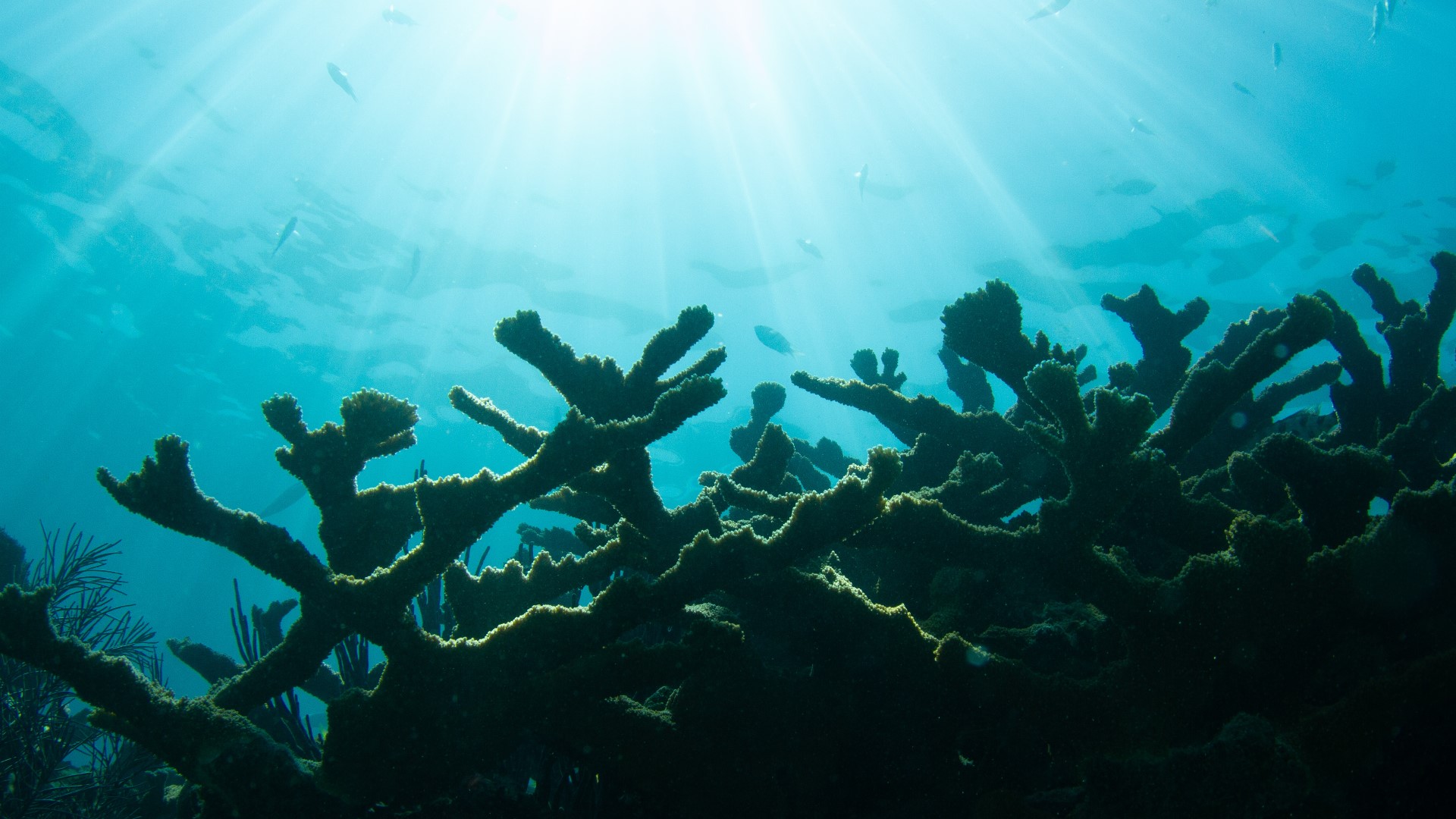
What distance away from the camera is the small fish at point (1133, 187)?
21.6m

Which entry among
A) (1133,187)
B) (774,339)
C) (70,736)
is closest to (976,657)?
(70,736)

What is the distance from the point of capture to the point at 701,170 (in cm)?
2602

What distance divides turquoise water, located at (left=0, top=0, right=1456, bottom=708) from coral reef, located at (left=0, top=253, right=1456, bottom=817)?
17969mm

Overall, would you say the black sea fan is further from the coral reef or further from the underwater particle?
the underwater particle

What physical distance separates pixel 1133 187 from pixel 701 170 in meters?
17.3

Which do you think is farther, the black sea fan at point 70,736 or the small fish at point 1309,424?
the black sea fan at point 70,736

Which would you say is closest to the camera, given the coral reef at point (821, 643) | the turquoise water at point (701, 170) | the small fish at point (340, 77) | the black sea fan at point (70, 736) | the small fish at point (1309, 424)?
the coral reef at point (821, 643)

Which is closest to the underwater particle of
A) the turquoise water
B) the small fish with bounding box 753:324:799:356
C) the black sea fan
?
the black sea fan

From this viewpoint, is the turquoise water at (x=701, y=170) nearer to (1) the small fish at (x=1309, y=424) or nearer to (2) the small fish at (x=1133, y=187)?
(2) the small fish at (x=1133, y=187)

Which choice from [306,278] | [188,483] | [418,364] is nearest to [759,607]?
[188,483]

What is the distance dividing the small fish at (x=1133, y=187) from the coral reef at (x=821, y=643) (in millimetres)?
23519

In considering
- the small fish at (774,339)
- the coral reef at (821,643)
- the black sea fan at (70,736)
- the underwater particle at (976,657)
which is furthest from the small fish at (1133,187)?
the black sea fan at (70,736)

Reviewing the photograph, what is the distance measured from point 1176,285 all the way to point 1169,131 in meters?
8.76

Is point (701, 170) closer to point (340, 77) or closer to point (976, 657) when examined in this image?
point (340, 77)
